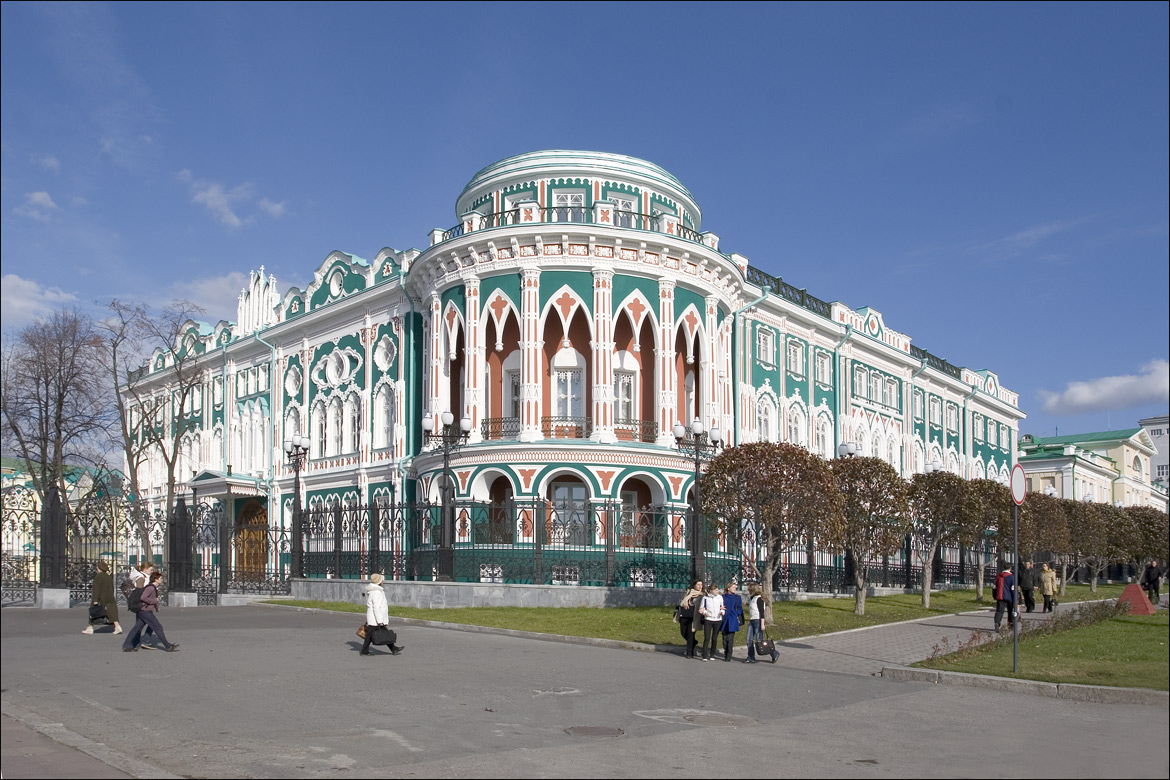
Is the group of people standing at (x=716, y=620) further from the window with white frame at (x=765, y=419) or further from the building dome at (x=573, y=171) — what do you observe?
the window with white frame at (x=765, y=419)

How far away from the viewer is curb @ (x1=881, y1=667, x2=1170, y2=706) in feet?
40.9

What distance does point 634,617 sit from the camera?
73.6 ft

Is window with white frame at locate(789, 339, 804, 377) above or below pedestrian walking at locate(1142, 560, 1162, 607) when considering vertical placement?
above

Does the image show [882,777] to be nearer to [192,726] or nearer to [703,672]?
[192,726]

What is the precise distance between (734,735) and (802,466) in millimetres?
13509

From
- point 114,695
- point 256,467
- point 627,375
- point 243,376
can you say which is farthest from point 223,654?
point 243,376

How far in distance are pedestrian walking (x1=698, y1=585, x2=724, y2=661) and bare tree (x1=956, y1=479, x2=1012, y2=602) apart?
15.3m

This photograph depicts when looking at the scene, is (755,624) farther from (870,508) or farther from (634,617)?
(870,508)

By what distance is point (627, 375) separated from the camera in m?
33.7

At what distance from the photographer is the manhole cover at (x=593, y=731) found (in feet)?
34.1

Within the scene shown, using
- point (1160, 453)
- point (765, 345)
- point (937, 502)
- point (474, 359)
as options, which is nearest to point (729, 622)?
point (937, 502)

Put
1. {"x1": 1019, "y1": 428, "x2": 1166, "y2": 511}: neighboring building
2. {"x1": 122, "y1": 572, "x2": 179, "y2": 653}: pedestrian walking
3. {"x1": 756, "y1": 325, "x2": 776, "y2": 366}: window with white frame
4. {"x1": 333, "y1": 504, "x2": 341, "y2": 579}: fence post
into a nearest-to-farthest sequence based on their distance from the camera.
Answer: {"x1": 122, "y1": 572, "x2": 179, "y2": 653}: pedestrian walking < {"x1": 333, "y1": 504, "x2": 341, "y2": 579}: fence post < {"x1": 756, "y1": 325, "x2": 776, "y2": 366}: window with white frame < {"x1": 1019, "y1": 428, "x2": 1166, "y2": 511}: neighboring building

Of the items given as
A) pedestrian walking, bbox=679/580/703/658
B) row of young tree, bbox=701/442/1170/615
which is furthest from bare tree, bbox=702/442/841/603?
pedestrian walking, bbox=679/580/703/658

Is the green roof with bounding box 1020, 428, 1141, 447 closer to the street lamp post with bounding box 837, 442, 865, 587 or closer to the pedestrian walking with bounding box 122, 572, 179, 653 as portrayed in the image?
the street lamp post with bounding box 837, 442, 865, 587
